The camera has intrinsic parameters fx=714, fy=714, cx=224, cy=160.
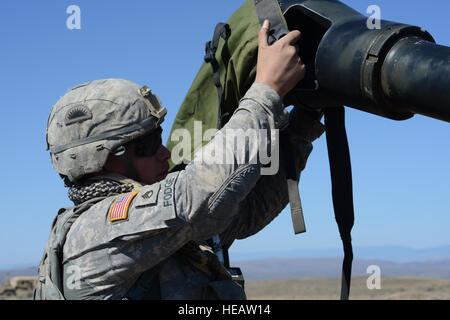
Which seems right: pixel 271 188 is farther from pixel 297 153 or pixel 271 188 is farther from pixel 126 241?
pixel 126 241

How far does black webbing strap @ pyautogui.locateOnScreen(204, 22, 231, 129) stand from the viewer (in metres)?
3.99

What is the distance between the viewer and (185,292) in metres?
3.52

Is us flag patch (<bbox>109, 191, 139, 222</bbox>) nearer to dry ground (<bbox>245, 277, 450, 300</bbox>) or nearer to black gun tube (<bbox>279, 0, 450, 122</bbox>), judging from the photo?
black gun tube (<bbox>279, 0, 450, 122</bbox>)

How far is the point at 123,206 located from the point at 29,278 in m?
26.1

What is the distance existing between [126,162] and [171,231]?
0.64 metres

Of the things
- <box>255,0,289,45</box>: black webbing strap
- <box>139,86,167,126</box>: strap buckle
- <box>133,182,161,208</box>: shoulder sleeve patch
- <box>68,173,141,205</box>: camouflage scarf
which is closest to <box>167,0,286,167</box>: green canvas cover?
<box>255,0,289,45</box>: black webbing strap

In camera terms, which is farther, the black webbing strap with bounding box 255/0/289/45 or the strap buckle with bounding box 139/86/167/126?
the strap buckle with bounding box 139/86/167/126

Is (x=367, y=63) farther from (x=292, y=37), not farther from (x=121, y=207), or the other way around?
(x=121, y=207)

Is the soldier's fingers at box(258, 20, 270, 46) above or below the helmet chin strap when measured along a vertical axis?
above

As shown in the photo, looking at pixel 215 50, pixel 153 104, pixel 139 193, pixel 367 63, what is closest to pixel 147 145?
pixel 153 104

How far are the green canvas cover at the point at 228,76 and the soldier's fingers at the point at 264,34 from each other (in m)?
0.10

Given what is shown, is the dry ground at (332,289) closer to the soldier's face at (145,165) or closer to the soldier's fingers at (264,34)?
the soldier's face at (145,165)

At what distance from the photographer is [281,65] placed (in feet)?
11.5

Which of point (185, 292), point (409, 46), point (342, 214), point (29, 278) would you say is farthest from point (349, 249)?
point (29, 278)
